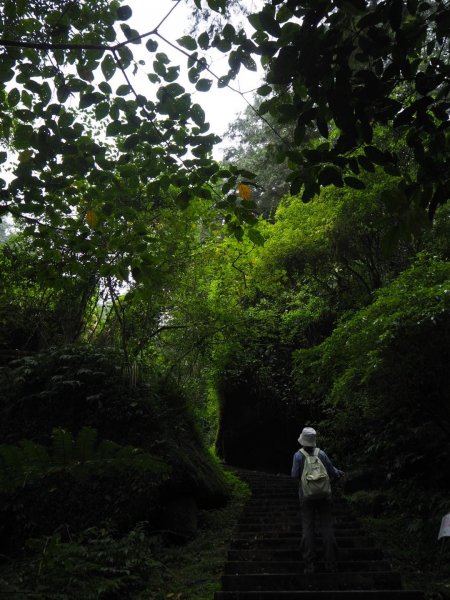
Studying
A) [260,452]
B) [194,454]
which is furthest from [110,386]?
[260,452]

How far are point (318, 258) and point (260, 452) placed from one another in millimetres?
8446

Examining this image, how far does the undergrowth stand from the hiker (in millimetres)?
1071

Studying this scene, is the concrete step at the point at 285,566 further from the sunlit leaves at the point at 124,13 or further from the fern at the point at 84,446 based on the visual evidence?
the sunlit leaves at the point at 124,13

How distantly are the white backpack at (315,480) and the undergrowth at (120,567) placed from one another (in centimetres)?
135

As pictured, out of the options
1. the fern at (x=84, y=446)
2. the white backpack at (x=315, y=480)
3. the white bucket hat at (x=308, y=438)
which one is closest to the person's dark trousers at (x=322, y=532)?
the white backpack at (x=315, y=480)

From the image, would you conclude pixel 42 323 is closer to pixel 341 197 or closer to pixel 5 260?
pixel 5 260

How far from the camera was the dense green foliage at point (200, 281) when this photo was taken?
2.23 meters

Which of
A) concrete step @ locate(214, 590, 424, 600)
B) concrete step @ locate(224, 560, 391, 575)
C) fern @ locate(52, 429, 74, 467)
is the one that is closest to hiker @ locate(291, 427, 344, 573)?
concrete step @ locate(224, 560, 391, 575)

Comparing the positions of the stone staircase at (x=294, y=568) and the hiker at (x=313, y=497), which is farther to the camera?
the hiker at (x=313, y=497)

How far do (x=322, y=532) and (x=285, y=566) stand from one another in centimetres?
56

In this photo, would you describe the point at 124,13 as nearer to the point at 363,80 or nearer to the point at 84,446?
the point at 363,80

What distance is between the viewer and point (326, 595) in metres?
4.05

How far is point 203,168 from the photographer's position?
331cm

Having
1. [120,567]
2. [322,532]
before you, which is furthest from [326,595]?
[120,567]
